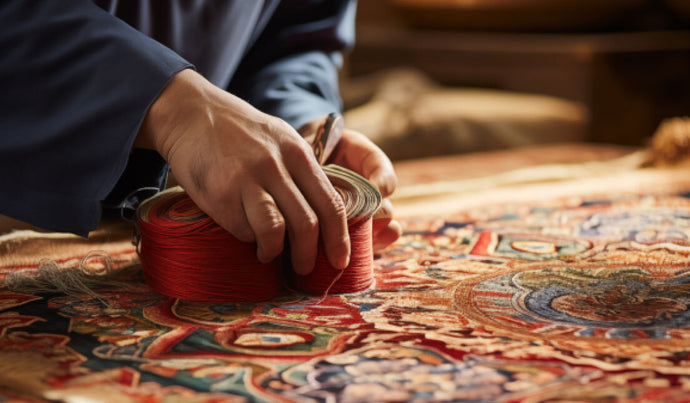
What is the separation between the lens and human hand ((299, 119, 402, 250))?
119 centimetres

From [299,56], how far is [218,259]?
2.48 ft

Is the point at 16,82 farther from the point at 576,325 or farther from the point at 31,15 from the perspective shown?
the point at 576,325

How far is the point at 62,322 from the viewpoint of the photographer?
924 mm

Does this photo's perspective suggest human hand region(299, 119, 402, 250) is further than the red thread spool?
Yes

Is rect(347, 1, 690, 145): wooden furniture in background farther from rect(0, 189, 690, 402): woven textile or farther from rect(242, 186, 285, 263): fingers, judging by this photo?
rect(242, 186, 285, 263): fingers

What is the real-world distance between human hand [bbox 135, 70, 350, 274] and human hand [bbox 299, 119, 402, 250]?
23cm

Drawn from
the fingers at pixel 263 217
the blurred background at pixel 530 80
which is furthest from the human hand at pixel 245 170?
the blurred background at pixel 530 80

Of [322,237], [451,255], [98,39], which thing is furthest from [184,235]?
[451,255]

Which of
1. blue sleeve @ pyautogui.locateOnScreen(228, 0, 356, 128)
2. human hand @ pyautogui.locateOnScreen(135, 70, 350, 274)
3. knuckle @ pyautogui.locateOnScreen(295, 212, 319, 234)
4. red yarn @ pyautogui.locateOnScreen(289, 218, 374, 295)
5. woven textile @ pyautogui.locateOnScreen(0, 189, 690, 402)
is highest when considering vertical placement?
blue sleeve @ pyautogui.locateOnScreen(228, 0, 356, 128)

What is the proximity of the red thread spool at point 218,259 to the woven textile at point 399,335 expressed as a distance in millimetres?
21

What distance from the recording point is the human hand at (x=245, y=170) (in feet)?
2.94

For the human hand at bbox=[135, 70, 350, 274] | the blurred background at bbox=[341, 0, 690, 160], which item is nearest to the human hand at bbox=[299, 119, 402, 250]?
the human hand at bbox=[135, 70, 350, 274]

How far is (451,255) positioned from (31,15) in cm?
77

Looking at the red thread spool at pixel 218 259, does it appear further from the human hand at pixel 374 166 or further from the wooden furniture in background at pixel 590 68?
the wooden furniture in background at pixel 590 68
